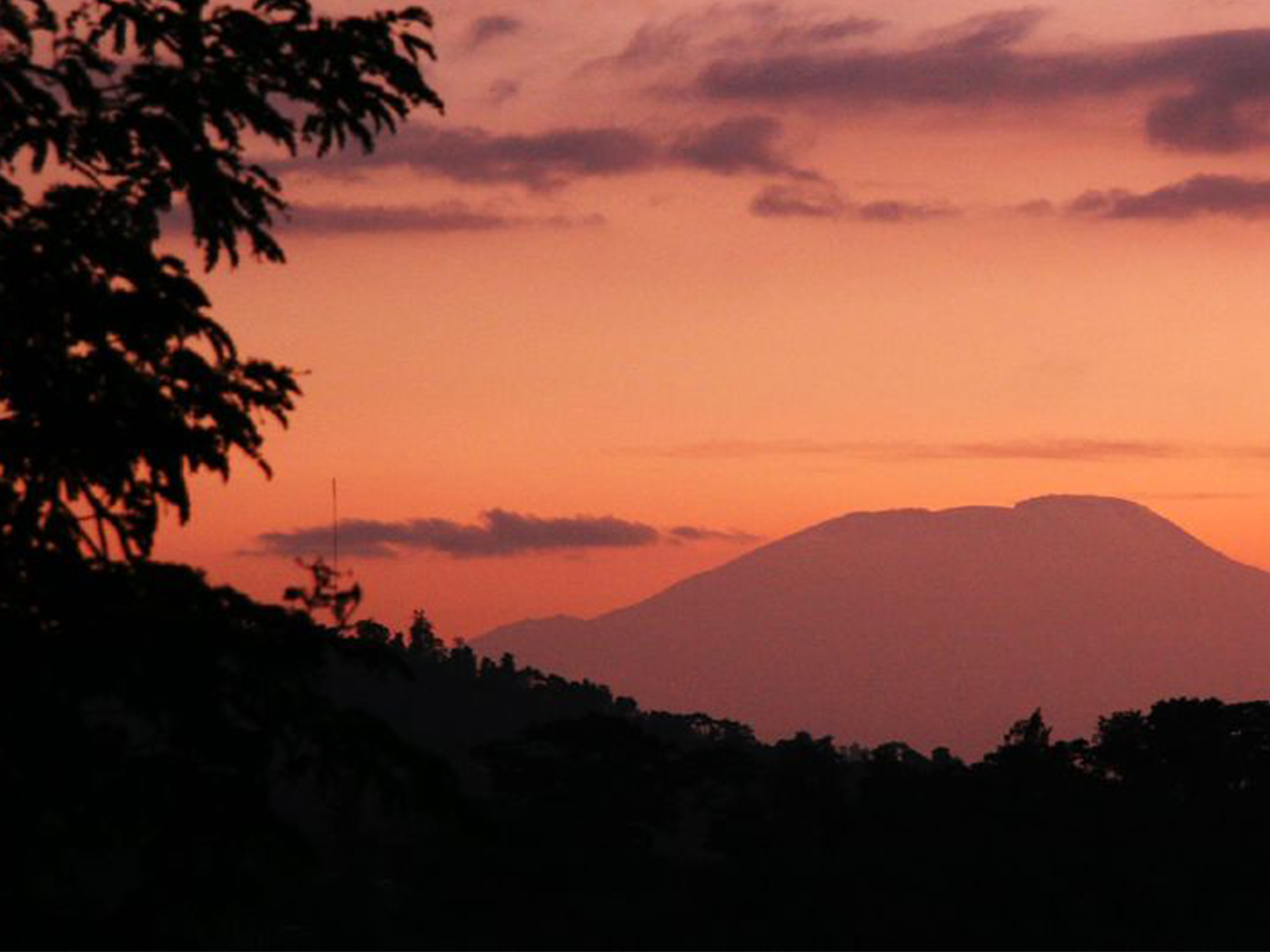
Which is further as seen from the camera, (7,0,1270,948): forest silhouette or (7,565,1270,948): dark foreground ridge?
(7,565,1270,948): dark foreground ridge

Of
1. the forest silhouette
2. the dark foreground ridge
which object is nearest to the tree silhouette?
the forest silhouette

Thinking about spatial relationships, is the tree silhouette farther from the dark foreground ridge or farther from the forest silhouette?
the dark foreground ridge

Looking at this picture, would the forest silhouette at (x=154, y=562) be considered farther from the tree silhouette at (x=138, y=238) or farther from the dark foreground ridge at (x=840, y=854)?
the dark foreground ridge at (x=840, y=854)

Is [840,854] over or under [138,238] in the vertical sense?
under

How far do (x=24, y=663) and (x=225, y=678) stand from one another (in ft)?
5.06

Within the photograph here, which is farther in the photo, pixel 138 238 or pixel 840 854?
pixel 840 854

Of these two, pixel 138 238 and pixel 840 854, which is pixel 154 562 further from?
pixel 840 854

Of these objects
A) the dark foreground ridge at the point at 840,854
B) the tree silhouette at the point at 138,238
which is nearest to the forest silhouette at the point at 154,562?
the tree silhouette at the point at 138,238

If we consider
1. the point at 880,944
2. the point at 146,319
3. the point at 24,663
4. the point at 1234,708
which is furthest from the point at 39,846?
the point at 1234,708

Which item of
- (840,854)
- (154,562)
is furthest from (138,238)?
(840,854)

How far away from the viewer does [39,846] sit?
18.1m

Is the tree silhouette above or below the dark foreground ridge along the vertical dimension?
above

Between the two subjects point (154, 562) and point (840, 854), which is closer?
point (154, 562)

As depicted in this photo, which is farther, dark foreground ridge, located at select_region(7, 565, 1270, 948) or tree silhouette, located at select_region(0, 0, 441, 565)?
dark foreground ridge, located at select_region(7, 565, 1270, 948)
